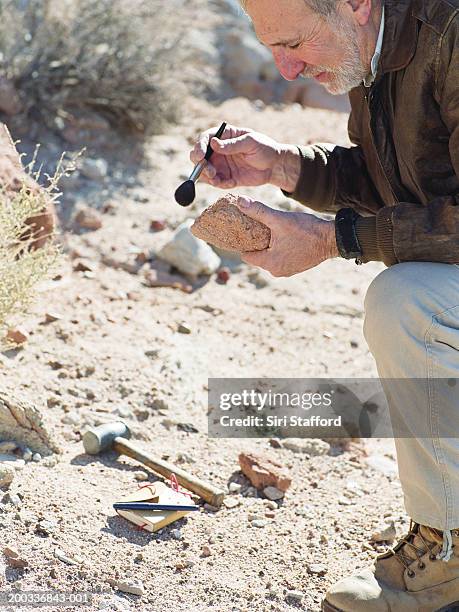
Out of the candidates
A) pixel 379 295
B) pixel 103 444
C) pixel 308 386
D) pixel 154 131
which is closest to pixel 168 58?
pixel 154 131

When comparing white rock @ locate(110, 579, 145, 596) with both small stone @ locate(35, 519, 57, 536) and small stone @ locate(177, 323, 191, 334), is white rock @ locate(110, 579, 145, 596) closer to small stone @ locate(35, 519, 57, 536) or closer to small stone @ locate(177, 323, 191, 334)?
small stone @ locate(35, 519, 57, 536)

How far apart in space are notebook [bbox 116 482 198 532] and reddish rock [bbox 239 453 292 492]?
11.8 inches

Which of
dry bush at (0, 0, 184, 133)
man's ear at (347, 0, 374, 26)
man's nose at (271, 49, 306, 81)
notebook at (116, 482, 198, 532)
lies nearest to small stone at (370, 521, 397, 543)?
notebook at (116, 482, 198, 532)

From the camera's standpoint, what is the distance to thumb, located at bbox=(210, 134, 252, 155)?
3.00 metres

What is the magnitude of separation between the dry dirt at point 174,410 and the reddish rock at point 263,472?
0.19ft

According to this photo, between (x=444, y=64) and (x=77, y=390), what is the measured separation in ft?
5.98

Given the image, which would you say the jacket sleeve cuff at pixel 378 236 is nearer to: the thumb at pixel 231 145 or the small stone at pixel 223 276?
the thumb at pixel 231 145

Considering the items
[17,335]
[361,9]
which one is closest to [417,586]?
[361,9]

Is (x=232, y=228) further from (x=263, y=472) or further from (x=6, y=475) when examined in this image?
(x=6, y=475)

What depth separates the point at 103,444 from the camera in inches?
122

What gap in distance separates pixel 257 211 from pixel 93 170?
120 inches

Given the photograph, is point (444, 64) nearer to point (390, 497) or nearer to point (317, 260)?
point (317, 260)

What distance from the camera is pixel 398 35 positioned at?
8.46 ft

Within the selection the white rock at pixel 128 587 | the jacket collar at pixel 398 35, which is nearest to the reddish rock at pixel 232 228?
the jacket collar at pixel 398 35
